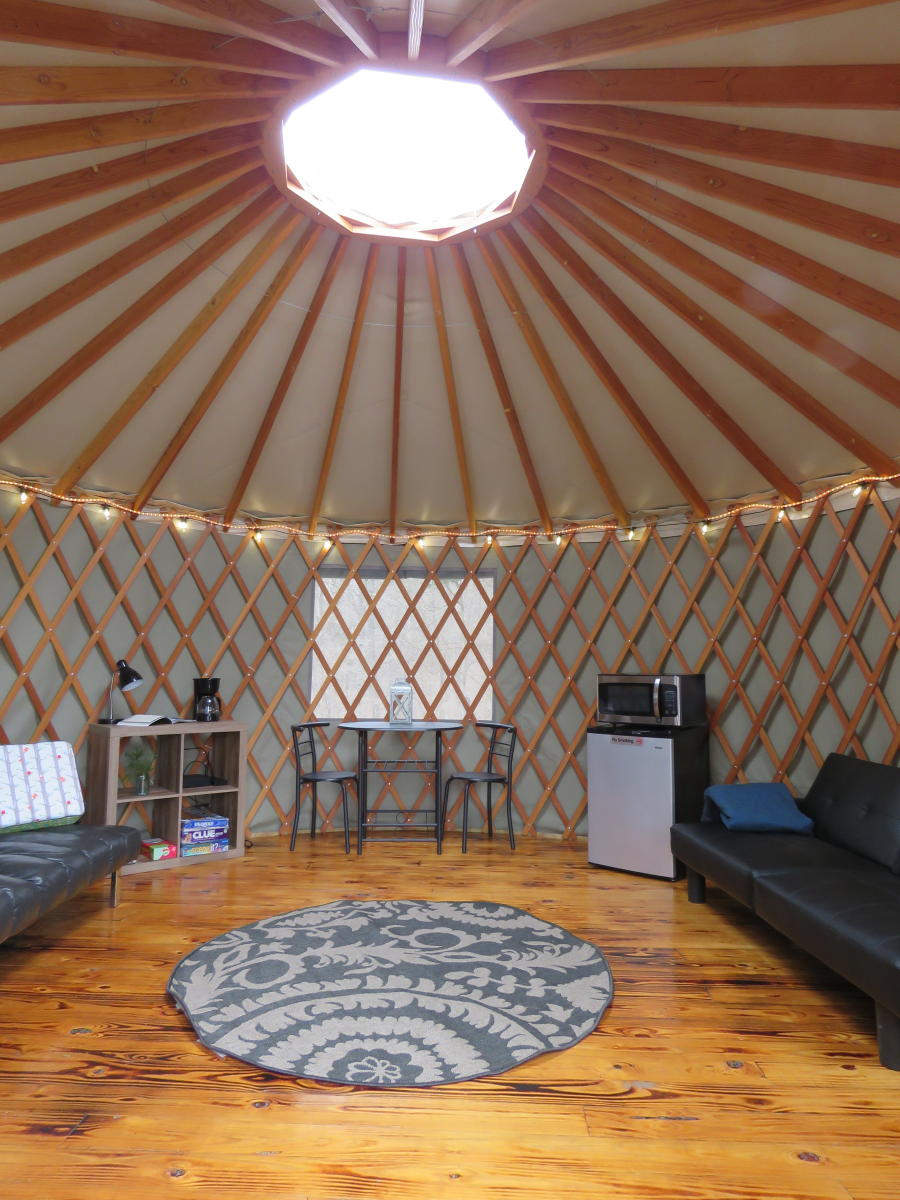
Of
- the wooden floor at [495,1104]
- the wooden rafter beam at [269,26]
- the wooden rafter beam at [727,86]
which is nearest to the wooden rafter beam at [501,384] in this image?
the wooden rafter beam at [727,86]

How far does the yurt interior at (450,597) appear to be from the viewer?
1.78 metres

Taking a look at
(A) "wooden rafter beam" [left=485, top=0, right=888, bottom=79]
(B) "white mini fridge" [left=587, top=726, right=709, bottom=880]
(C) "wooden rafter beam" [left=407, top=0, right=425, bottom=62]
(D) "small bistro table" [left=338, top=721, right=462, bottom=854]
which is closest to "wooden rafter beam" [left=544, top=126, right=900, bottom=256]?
(A) "wooden rafter beam" [left=485, top=0, right=888, bottom=79]

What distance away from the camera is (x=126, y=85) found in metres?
1.93

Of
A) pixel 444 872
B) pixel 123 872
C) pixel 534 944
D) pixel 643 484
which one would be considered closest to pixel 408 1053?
pixel 534 944

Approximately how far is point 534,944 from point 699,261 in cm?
239

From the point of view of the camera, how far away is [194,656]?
431 cm

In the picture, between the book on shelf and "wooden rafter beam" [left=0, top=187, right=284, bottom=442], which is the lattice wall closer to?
the book on shelf

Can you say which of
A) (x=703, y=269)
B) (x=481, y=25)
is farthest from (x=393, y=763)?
(x=481, y=25)

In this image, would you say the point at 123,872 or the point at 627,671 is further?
the point at 627,671

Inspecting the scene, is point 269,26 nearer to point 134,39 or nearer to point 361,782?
point 134,39

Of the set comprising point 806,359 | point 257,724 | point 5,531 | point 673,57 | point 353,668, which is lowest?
point 257,724

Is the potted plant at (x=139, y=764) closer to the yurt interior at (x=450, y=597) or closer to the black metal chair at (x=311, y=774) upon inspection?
the yurt interior at (x=450, y=597)

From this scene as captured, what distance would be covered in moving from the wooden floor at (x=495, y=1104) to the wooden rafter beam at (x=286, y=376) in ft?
7.55

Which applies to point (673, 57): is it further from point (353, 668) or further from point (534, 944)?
point (353, 668)
